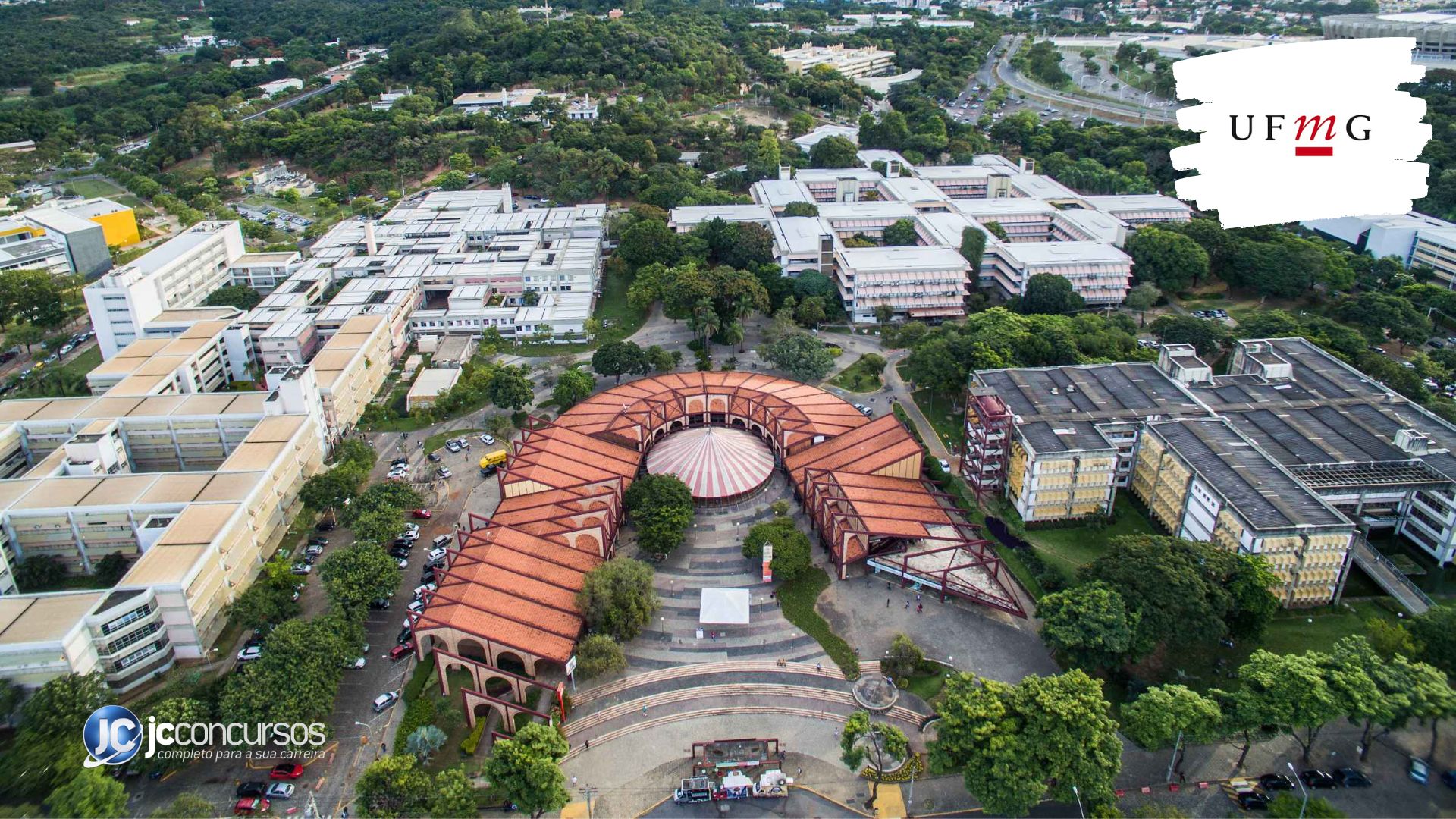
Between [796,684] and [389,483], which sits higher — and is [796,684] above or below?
below

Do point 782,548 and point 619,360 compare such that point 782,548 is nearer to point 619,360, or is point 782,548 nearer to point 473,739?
point 473,739

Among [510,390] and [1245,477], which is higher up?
[1245,477]

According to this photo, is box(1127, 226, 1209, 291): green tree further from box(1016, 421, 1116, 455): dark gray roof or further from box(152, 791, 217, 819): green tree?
box(152, 791, 217, 819): green tree

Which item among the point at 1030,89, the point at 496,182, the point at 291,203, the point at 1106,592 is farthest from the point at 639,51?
the point at 1106,592

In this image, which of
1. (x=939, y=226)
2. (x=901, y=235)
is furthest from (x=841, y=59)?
(x=901, y=235)


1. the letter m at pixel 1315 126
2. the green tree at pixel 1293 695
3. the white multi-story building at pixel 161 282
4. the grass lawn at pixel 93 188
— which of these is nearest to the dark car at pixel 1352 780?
the green tree at pixel 1293 695

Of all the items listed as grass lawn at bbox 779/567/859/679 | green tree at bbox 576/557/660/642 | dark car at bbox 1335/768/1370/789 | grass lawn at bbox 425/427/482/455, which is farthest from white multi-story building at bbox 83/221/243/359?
dark car at bbox 1335/768/1370/789

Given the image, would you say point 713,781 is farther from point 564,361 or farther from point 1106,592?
point 564,361
